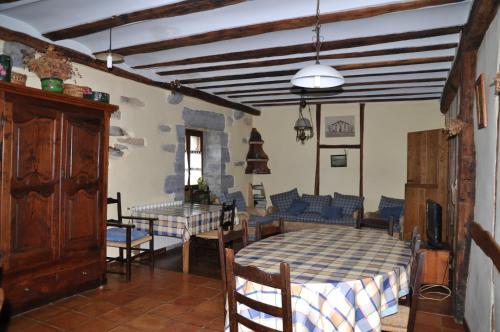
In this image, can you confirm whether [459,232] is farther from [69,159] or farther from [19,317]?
[19,317]

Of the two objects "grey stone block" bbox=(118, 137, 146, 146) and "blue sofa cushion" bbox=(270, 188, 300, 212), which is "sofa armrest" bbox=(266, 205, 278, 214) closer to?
"blue sofa cushion" bbox=(270, 188, 300, 212)

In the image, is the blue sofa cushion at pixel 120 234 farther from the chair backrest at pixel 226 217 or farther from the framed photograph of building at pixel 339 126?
the framed photograph of building at pixel 339 126

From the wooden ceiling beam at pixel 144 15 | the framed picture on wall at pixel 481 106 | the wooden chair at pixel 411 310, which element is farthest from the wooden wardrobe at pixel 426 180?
the wooden ceiling beam at pixel 144 15

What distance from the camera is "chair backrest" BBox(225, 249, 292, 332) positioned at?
1.87 meters

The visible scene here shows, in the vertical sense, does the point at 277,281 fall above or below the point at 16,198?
below

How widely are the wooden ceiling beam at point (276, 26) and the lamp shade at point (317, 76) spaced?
71 cm

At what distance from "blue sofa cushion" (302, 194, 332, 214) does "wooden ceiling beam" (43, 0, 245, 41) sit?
4.84 meters

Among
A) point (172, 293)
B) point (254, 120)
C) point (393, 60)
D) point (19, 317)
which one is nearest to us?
point (19, 317)

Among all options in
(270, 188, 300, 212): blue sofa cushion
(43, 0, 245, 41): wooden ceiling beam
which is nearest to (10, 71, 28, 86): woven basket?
(43, 0, 245, 41): wooden ceiling beam

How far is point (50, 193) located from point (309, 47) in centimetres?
290

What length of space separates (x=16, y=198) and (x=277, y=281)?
8.09ft

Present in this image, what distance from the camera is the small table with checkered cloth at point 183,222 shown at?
465 cm

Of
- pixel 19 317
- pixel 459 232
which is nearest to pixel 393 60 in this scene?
pixel 459 232

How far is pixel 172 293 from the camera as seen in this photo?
157 inches
